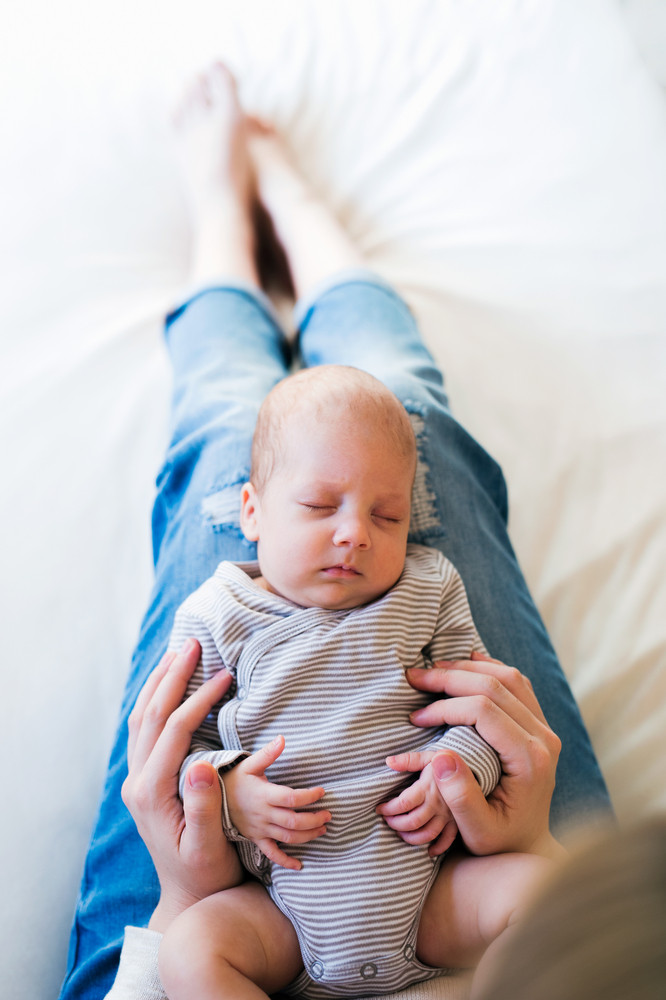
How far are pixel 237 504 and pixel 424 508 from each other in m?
0.24

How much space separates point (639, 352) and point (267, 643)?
0.92m

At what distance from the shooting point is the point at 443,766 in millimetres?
689

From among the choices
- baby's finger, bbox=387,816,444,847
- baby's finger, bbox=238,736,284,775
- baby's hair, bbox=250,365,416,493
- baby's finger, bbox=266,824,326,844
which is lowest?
baby's finger, bbox=387,816,444,847

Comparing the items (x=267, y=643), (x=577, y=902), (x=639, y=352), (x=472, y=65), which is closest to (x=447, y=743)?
(x=267, y=643)

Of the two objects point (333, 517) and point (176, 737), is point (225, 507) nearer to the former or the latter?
point (333, 517)

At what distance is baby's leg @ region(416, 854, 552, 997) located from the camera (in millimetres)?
650

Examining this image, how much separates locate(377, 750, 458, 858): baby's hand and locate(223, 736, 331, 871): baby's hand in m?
0.07

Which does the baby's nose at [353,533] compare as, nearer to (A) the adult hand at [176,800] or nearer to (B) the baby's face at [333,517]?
(B) the baby's face at [333,517]

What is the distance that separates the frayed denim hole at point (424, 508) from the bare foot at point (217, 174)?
0.60 m

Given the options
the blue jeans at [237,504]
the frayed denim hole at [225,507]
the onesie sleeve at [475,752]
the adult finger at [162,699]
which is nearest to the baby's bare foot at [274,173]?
the blue jeans at [237,504]

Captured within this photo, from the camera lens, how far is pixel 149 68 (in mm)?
1847

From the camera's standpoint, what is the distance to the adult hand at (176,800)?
69 cm

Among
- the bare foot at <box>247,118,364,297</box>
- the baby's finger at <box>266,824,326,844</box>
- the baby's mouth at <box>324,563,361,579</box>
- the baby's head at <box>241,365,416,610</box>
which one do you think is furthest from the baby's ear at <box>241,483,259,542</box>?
the bare foot at <box>247,118,364,297</box>

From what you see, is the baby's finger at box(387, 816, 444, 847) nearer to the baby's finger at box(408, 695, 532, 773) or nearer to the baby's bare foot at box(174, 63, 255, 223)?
the baby's finger at box(408, 695, 532, 773)
